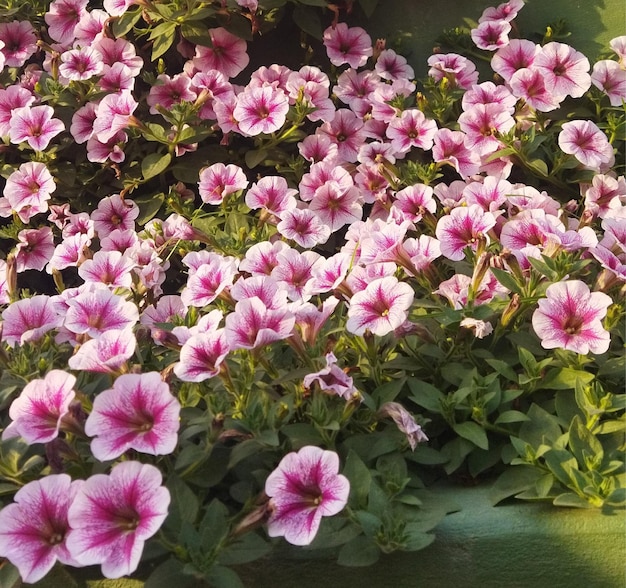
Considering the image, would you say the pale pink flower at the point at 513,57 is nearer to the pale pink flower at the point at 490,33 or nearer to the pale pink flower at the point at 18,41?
the pale pink flower at the point at 490,33

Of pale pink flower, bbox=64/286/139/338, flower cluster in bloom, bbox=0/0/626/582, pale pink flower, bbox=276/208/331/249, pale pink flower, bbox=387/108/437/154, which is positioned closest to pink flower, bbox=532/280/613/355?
flower cluster in bloom, bbox=0/0/626/582

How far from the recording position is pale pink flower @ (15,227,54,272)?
198 cm

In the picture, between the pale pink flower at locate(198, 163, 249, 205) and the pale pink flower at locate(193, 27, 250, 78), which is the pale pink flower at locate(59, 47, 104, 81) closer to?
the pale pink flower at locate(193, 27, 250, 78)

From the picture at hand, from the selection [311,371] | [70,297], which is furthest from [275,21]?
[311,371]

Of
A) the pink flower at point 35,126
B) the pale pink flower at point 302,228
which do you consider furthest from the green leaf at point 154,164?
the pale pink flower at point 302,228

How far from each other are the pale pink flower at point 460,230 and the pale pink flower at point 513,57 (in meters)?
0.84

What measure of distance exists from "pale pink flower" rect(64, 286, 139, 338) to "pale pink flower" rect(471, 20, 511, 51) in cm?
157

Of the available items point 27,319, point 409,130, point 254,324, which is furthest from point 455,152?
point 27,319

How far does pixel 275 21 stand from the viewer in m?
2.25

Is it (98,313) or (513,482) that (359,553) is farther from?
(98,313)

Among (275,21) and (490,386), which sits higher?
(275,21)

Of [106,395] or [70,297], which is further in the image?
[70,297]

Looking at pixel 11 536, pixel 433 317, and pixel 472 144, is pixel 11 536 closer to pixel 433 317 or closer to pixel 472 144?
pixel 433 317

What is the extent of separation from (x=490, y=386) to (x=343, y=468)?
0.34m
